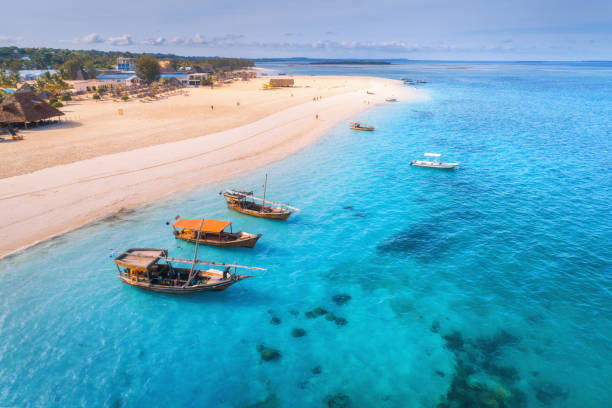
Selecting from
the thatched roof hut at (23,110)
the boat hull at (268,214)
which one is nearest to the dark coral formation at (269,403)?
the boat hull at (268,214)

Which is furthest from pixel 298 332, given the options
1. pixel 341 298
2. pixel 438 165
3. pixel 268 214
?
pixel 438 165

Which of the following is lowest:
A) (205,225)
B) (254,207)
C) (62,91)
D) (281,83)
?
(254,207)

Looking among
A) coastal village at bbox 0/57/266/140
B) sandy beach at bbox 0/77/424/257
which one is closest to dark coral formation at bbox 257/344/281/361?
Result: sandy beach at bbox 0/77/424/257

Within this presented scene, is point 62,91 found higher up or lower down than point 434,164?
higher up

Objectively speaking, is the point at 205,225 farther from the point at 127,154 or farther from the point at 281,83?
the point at 281,83

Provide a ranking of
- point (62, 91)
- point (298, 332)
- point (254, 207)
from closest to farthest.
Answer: point (298, 332)
point (254, 207)
point (62, 91)
